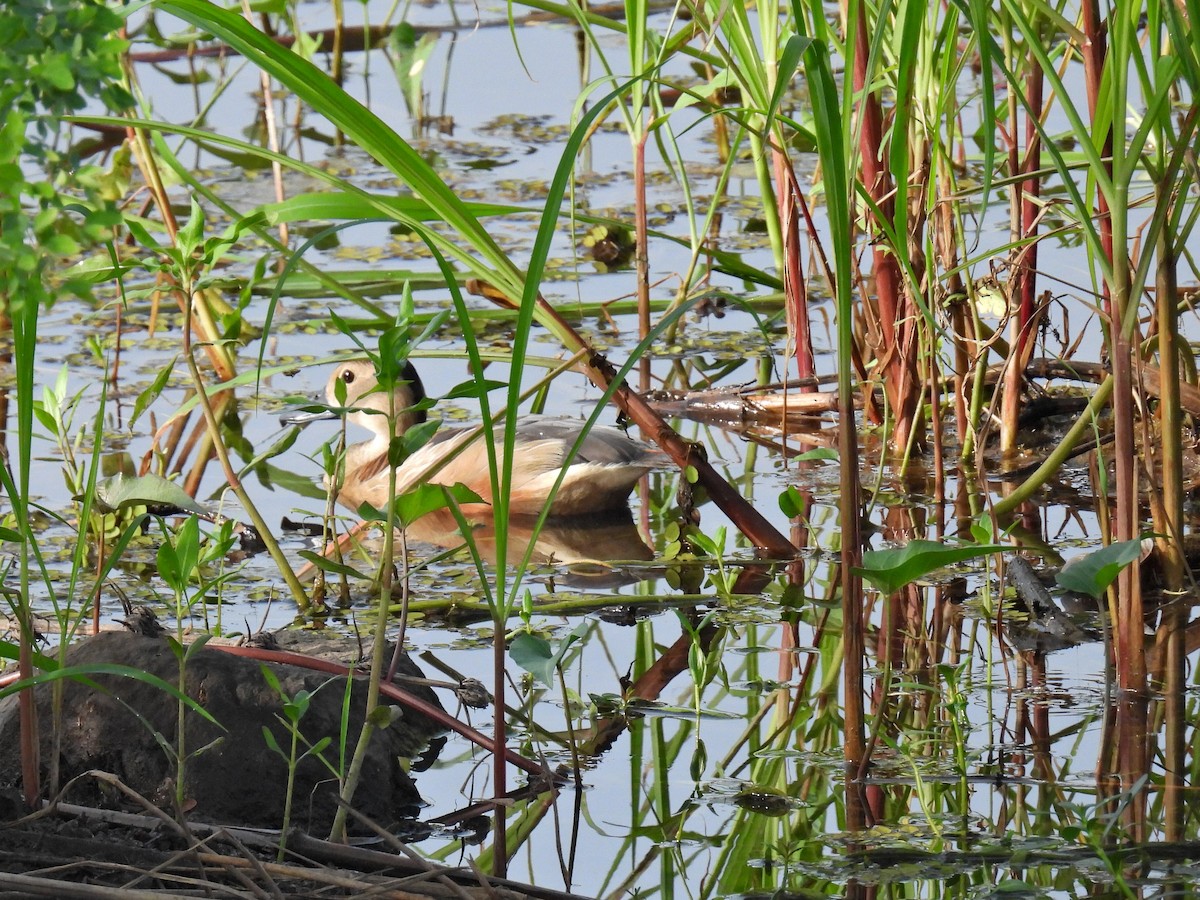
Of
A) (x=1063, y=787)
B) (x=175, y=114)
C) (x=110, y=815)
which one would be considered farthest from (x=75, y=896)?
(x=175, y=114)

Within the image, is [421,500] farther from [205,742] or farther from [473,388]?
[205,742]

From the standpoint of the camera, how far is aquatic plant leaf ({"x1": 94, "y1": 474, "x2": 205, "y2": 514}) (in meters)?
3.23

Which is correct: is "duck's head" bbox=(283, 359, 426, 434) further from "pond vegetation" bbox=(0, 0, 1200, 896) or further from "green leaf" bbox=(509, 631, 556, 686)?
"green leaf" bbox=(509, 631, 556, 686)

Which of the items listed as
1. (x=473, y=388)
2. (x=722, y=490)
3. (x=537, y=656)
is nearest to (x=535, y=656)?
(x=537, y=656)

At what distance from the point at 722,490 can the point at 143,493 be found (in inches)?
55.5

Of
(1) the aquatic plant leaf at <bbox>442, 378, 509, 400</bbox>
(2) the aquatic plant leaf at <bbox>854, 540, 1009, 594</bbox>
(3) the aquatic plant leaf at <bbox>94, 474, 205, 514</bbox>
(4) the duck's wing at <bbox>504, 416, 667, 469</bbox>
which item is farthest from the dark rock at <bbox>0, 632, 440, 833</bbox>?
(4) the duck's wing at <bbox>504, 416, 667, 469</bbox>

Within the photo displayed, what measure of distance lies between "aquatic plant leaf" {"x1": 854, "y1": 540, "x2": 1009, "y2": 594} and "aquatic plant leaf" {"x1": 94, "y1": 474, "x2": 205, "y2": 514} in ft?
4.33

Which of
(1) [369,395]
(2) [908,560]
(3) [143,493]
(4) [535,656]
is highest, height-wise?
(1) [369,395]

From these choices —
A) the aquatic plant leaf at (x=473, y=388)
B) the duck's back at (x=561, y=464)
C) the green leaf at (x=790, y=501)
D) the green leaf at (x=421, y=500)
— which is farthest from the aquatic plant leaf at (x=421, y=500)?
the duck's back at (x=561, y=464)

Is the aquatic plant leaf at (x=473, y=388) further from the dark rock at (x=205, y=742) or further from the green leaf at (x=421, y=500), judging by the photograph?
the dark rock at (x=205, y=742)

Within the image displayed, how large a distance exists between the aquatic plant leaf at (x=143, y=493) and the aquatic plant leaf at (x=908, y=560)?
4.33 ft

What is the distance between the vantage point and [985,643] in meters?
3.51

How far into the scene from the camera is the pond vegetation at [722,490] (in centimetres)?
253

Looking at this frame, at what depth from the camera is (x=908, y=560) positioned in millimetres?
2521
